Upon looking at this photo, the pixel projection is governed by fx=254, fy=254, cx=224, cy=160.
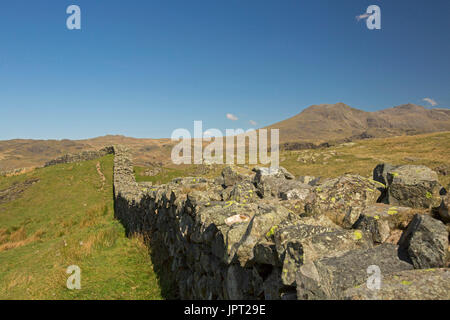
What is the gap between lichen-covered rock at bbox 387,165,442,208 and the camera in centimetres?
432

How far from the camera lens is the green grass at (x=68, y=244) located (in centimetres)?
852

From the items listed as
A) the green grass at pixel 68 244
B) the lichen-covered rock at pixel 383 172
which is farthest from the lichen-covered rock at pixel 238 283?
the green grass at pixel 68 244

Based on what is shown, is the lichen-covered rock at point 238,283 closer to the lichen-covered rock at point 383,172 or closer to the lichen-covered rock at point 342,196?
the lichen-covered rock at point 342,196

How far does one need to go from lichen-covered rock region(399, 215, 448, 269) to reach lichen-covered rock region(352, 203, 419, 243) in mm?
518

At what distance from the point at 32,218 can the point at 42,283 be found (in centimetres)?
1485

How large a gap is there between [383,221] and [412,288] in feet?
4.33

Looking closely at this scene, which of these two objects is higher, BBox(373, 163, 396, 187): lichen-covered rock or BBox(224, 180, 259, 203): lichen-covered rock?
BBox(373, 163, 396, 187): lichen-covered rock

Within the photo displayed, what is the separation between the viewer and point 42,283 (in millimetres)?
9047

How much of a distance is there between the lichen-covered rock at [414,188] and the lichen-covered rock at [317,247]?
5.38 ft

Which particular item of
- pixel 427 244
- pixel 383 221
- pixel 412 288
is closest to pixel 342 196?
pixel 383 221

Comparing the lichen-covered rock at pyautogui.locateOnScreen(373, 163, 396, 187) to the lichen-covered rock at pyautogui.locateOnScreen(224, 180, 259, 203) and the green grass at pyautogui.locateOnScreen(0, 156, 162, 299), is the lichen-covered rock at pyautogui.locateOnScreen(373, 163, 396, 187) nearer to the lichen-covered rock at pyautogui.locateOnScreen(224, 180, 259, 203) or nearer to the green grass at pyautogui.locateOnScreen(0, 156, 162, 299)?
the lichen-covered rock at pyautogui.locateOnScreen(224, 180, 259, 203)

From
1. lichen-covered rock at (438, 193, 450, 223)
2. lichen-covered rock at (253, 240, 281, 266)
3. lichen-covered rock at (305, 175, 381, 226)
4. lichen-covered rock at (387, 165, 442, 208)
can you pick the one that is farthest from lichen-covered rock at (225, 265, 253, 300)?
lichen-covered rock at (387, 165, 442, 208)
